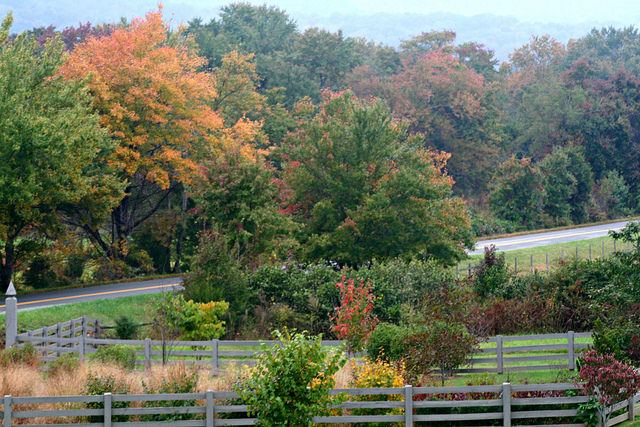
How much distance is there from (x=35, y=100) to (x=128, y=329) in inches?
525

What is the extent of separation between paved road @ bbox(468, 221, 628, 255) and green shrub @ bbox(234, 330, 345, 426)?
115ft

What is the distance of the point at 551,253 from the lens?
45.5 m

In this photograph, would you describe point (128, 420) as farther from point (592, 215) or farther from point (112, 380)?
point (592, 215)

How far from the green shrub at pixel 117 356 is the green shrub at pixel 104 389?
225 cm

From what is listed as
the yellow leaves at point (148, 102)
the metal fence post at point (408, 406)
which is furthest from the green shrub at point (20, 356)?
the yellow leaves at point (148, 102)

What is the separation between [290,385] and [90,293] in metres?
22.5

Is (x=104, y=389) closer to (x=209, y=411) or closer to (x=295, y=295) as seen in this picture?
(x=209, y=411)

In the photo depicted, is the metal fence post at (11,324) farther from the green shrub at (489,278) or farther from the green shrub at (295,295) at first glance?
the green shrub at (489,278)

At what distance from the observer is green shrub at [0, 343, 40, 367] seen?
62.3 ft

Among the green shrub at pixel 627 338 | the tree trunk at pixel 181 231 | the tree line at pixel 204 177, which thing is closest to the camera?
the green shrub at pixel 627 338

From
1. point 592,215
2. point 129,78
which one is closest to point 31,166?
point 129,78

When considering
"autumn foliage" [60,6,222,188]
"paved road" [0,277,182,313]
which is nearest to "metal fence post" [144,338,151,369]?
"paved road" [0,277,182,313]

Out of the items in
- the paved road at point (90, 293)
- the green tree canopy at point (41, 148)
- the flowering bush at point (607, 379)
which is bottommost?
the flowering bush at point (607, 379)

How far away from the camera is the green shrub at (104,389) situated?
15383 mm
